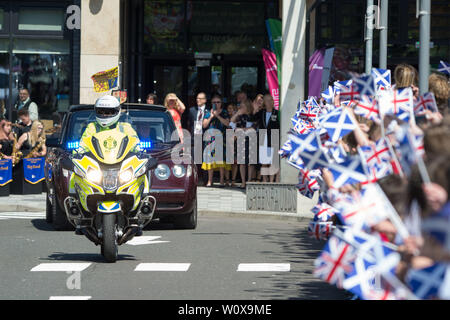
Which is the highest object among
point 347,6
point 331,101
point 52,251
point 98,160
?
point 347,6

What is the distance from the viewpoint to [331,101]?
9672mm

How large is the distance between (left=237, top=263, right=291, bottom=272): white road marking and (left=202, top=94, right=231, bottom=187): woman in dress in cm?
1009

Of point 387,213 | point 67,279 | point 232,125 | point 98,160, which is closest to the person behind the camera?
point 387,213

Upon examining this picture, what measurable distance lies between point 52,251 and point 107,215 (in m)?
1.51

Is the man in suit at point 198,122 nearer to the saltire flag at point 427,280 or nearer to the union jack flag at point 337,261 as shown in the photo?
the union jack flag at point 337,261

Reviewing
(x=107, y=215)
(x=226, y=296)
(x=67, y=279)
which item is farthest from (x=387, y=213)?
(x=107, y=215)

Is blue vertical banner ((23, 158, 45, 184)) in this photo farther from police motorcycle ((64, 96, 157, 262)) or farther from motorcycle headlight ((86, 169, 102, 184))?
motorcycle headlight ((86, 169, 102, 184))

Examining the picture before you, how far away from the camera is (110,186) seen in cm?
1020

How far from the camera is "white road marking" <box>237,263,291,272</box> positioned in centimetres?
989

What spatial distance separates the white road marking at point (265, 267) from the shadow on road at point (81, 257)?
1270 mm

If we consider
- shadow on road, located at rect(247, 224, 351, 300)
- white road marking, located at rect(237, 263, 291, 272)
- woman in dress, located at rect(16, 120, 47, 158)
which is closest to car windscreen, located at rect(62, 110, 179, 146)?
shadow on road, located at rect(247, 224, 351, 300)

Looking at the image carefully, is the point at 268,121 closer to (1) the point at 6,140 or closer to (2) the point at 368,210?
(1) the point at 6,140
